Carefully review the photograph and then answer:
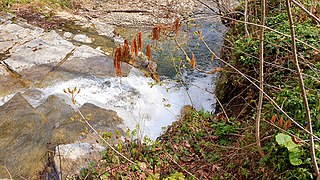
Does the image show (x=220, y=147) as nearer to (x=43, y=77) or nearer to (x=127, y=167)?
(x=127, y=167)

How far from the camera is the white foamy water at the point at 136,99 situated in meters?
5.08

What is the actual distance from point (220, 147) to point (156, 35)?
2.09 metres

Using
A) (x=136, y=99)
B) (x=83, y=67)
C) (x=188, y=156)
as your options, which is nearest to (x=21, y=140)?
(x=136, y=99)

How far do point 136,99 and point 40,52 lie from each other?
3.02 meters

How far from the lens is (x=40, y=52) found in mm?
→ 6750

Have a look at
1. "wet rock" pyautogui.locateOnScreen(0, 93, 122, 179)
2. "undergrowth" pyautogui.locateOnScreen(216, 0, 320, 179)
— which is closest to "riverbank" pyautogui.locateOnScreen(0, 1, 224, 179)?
"wet rock" pyautogui.locateOnScreen(0, 93, 122, 179)

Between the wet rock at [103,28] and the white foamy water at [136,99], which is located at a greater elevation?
the wet rock at [103,28]

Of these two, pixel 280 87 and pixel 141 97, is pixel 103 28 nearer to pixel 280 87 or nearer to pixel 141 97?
pixel 141 97

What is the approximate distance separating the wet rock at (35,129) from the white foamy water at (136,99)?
25cm

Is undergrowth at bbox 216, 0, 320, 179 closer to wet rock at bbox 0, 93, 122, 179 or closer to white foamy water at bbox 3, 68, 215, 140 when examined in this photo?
white foamy water at bbox 3, 68, 215, 140

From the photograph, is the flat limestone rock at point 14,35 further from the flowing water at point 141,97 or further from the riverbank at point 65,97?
the flowing water at point 141,97

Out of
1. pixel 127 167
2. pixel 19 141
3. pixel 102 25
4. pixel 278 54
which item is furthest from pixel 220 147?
pixel 102 25

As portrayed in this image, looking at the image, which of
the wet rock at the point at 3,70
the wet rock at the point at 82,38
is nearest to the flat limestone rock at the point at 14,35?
the wet rock at the point at 3,70

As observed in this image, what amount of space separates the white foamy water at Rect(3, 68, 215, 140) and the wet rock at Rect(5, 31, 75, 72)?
1195 millimetres
